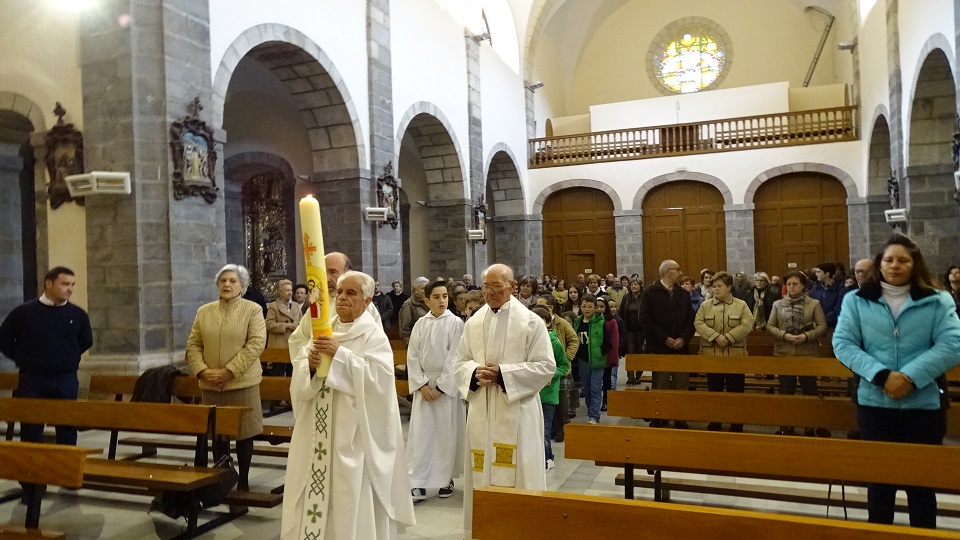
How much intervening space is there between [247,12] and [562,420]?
623 cm

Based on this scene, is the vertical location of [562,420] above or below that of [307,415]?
below

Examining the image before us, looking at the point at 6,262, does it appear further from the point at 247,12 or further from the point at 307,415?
the point at 307,415

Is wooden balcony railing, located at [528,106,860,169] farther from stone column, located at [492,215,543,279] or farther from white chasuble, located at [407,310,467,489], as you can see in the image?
white chasuble, located at [407,310,467,489]

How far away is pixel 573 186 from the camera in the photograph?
18.8 m

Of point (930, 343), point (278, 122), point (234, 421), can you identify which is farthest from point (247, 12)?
point (930, 343)

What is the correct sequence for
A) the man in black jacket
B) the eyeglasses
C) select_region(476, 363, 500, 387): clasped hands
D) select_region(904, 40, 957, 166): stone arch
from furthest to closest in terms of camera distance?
select_region(904, 40, 957, 166): stone arch, the man in black jacket, the eyeglasses, select_region(476, 363, 500, 387): clasped hands

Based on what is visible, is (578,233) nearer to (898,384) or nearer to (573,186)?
(573,186)

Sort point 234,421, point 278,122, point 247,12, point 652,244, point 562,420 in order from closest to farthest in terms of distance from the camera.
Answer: point 234,421 → point 562,420 → point 247,12 → point 278,122 → point 652,244

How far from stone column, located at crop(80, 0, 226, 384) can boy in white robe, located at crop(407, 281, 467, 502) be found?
3.36 m

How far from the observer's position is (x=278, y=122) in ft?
43.5

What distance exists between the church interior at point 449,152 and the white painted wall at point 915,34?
0.07 meters

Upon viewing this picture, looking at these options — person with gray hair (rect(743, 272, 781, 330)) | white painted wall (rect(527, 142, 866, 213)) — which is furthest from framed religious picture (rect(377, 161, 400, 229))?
white painted wall (rect(527, 142, 866, 213))

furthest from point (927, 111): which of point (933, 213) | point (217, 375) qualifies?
point (217, 375)

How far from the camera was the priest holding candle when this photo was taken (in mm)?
3229
